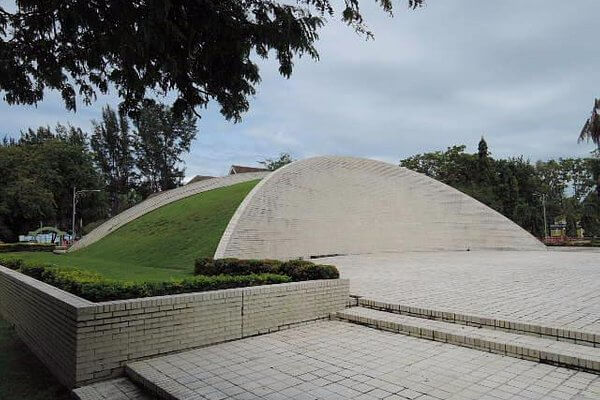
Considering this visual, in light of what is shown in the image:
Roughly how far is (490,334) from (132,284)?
4306 millimetres

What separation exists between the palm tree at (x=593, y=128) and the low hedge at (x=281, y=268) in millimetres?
13673

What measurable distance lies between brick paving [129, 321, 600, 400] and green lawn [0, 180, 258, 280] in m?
7.67

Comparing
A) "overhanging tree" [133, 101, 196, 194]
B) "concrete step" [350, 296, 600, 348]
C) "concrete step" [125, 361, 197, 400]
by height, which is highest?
"overhanging tree" [133, 101, 196, 194]

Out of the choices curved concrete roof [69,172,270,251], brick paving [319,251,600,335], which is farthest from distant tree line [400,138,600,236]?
brick paving [319,251,600,335]

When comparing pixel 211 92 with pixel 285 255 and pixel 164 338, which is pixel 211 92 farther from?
pixel 285 255

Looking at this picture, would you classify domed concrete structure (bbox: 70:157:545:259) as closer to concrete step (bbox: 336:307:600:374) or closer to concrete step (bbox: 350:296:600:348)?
concrete step (bbox: 350:296:600:348)

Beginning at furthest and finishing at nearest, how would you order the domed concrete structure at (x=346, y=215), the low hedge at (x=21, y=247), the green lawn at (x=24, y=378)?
the low hedge at (x=21, y=247) → the domed concrete structure at (x=346, y=215) → the green lawn at (x=24, y=378)

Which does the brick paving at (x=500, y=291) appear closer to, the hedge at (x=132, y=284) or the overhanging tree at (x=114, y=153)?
the hedge at (x=132, y=284)

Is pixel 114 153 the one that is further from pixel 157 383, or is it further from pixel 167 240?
pixel 157 383

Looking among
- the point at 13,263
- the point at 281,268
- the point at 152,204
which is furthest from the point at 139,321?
the point at 152,204

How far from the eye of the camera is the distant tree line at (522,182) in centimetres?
4194

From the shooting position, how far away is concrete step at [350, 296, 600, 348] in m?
4.99

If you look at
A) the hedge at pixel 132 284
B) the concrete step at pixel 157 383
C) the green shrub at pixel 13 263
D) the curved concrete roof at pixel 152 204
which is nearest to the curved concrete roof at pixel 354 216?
the green shrub at pixel 13 263

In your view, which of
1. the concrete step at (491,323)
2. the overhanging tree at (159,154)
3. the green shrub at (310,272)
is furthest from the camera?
the overhanging tree at (159,154)
